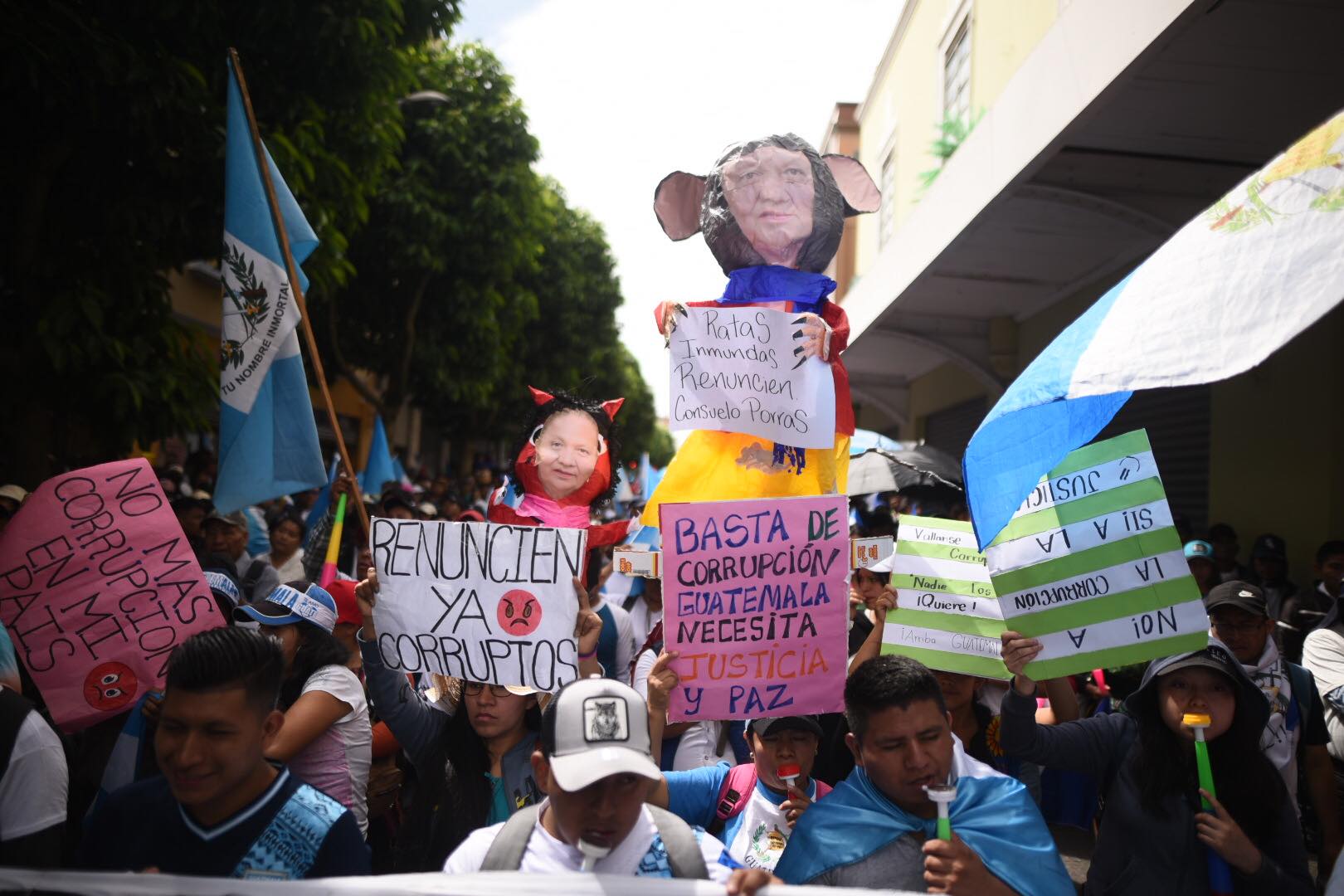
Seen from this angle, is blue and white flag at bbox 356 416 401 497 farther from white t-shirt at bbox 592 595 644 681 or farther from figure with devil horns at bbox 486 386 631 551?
white t-shirt at bbox 592 595 644 681

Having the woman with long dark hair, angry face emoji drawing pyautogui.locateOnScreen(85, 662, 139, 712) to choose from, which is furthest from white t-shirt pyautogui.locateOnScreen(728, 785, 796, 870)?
angry face emoji drawing pyautogui.locateOnScreen(85, 662, 139, 712)

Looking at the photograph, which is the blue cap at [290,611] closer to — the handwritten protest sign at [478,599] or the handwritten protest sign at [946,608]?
the handwritten protest sign at [478,599]

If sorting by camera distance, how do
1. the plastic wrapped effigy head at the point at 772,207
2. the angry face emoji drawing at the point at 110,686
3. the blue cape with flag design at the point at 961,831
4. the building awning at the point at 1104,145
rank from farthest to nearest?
the building awning at the point at 1104,145
the plastic wrapped effigy head at the point at 772,207
the angry face emoji drawing at the point at 110,686
the blue cape with flag design at the point at 961,831

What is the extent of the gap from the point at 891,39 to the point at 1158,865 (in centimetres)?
2074

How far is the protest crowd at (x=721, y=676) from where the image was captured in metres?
2.39

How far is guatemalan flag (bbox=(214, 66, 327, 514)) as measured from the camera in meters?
5.16

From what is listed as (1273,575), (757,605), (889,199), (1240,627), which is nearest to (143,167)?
(757,605)

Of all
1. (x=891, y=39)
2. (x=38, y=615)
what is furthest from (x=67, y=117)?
(x=891, y=39)

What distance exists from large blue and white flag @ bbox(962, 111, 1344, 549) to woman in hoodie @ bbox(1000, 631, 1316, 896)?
95 centimetres

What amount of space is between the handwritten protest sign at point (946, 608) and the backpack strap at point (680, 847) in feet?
5.21

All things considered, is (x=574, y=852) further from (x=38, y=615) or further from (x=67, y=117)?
(x=67, y=117)

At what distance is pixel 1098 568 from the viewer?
322 centimetres

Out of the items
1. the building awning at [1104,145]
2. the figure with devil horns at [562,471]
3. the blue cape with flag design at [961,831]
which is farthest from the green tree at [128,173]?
the blue cape with flag design at [961,831]

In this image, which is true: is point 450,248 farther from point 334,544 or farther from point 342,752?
point 342,752
